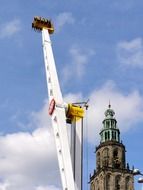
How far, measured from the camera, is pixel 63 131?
79.3m

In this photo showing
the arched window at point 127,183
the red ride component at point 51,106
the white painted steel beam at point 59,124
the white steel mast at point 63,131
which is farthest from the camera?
the arched window at point 127,183

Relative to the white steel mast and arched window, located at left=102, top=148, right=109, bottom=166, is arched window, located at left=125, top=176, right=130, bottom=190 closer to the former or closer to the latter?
arched window, located at left=102, top=148, right=109, bottom=166

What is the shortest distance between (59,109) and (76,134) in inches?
188

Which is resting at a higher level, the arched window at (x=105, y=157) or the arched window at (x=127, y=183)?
the arched window at (x=105, y=157)

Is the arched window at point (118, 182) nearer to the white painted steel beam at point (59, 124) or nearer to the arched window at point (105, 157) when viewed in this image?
the arched window at point (105, 157)

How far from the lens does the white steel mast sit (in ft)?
248

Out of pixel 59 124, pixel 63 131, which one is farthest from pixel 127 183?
pixel 63 131

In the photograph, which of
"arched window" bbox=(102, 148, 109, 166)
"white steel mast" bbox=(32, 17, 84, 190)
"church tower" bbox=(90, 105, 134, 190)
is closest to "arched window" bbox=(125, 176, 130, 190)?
"church tower" bbox=(90, 105, 134, 190)

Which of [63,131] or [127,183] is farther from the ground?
[127,183]

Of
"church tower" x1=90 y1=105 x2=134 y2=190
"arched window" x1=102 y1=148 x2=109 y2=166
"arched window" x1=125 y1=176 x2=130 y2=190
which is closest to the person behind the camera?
"church tower" x1=90 y1=105 x2=134 y2=190

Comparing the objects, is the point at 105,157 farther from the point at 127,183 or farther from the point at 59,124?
the point at 59,124

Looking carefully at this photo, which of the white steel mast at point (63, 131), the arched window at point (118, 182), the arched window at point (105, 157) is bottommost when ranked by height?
the white steel mast at point (63, 131)

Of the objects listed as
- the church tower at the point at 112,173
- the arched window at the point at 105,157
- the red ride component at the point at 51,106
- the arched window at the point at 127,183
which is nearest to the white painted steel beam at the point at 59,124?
the red ride component at the point at 51,106

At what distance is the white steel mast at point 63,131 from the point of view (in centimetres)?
7556
